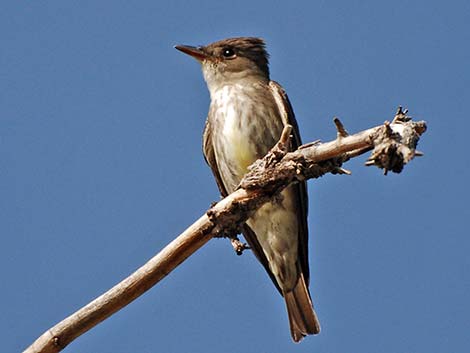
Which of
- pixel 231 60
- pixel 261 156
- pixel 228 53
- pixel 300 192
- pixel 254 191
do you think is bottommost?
pixel 254 191

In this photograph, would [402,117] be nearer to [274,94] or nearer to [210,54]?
[274,94]

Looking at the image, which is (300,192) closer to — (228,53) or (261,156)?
(261,156)

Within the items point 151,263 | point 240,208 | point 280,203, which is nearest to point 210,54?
point 280,203

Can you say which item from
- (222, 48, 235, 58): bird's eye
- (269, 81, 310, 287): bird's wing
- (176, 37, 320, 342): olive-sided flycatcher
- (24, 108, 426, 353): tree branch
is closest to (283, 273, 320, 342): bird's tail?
(176, 37, 320, 342): olive-sided flycatcher

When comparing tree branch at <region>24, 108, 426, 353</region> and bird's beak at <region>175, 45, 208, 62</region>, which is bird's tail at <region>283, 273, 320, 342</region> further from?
bird's beak at <region>175, 45, 208, 62</region>

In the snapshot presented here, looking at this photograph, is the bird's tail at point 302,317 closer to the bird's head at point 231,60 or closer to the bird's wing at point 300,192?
the bird's wing at point 300,192

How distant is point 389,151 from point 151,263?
5.83ft

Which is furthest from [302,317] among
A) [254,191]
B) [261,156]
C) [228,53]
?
[228,53]

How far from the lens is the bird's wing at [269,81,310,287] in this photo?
8.62 m

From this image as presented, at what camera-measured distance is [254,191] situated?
641cm

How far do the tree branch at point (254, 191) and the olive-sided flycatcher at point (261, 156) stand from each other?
202 centimetres

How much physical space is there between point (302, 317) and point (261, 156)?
1.62 meters

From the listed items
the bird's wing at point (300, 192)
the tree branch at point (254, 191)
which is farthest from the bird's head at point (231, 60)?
the tree branch at point (254, 191)

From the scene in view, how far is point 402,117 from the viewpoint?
568 centimetres
